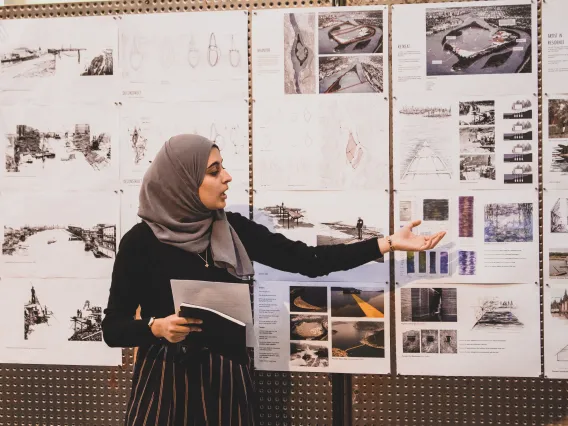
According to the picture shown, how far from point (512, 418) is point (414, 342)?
0.44m

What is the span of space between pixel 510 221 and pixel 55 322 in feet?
5.75

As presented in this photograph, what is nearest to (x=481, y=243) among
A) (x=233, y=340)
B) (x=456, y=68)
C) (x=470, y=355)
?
(x=470, y=355)

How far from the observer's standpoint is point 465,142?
1.66 meters

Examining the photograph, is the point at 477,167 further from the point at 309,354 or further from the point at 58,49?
the point at 58,49

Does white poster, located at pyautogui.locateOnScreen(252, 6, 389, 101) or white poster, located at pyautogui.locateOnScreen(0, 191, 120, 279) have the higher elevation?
white poster, located at pyautogui.locateOnScreen(252, 6, 389, 101)

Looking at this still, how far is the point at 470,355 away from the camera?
5.46 feet

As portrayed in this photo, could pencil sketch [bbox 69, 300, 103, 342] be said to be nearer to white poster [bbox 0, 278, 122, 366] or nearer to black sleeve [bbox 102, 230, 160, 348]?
Result: white poster [bbox 0, 278, 122, 366]

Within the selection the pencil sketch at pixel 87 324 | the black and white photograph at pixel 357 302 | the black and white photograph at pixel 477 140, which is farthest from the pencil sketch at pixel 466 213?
the pencil sketch at pixel 87 324

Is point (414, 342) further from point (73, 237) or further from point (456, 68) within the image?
point (73, 237)

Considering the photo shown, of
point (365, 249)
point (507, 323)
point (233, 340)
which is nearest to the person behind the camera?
point (233, 340)

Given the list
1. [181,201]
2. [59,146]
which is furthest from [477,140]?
[59,146]

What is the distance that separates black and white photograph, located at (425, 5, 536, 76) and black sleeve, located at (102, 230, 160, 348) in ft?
3.92

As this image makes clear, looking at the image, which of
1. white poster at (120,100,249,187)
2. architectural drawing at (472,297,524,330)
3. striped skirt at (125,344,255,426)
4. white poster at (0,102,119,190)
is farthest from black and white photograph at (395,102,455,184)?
white poster at (0,102,119,190)

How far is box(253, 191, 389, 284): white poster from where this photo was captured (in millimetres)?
1687
